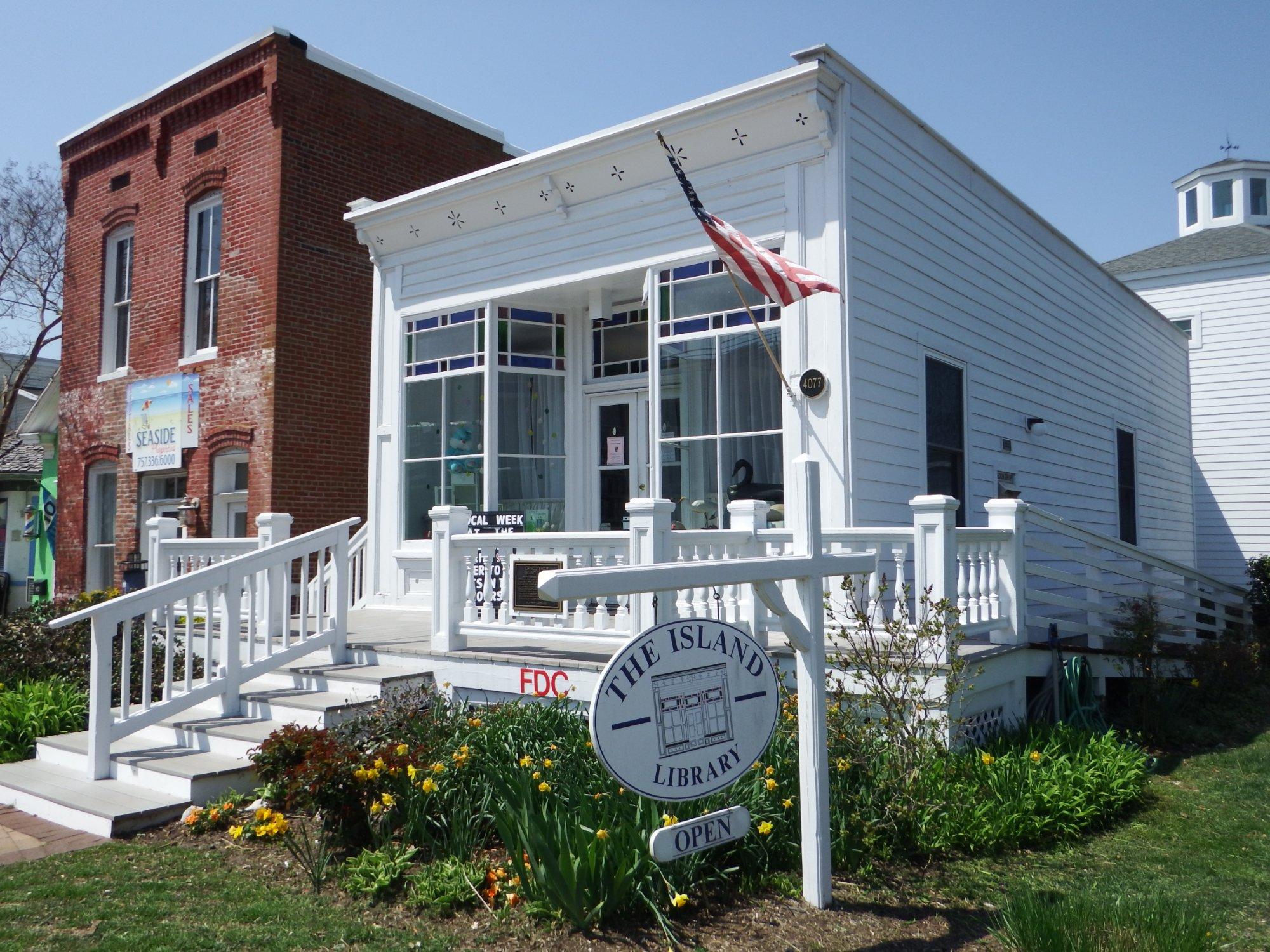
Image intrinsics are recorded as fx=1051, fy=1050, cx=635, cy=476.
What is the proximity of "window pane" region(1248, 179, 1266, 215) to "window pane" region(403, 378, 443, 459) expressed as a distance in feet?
85.1

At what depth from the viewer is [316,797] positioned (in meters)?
5.28

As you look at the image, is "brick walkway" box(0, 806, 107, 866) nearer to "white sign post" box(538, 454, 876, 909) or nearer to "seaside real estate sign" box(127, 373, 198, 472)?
"white sign post" box(538, 454, 876, 909)

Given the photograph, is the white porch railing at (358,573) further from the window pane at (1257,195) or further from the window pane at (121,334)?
the window pane at (1257,195)

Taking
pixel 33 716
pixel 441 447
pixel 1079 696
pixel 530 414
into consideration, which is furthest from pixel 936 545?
pixel 33 716

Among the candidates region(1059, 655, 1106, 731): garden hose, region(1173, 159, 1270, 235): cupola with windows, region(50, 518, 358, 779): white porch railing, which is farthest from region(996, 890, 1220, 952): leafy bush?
region(1173, 159, 1270, 235): cupola with windows

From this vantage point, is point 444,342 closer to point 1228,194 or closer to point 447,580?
point 447,580

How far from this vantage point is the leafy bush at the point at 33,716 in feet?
26.1

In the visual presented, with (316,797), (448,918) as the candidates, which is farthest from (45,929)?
(448,918)

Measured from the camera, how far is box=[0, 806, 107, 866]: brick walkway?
5.77 metres

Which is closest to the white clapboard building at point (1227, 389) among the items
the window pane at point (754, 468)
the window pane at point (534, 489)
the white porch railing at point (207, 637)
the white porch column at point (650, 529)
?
the window pane at point (534, 489)

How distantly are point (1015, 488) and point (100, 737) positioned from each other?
28.5 ft

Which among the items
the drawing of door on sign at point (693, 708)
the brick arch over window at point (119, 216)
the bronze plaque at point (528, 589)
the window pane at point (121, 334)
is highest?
the brick arch over window at point (119, 216)

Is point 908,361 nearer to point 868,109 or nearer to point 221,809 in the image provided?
point 868,109

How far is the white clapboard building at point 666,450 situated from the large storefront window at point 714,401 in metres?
0.03
